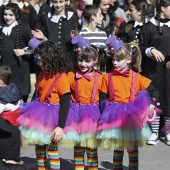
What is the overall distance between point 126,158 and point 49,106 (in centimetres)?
170

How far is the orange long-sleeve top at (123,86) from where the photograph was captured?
249 inches

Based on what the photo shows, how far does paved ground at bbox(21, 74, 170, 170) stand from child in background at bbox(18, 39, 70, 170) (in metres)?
1.06

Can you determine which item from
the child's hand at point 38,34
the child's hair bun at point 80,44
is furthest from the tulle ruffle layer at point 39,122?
the child's hand at point 38,34

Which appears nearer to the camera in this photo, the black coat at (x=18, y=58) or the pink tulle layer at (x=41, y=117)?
the pink tulle layer at (x=41, y=117)

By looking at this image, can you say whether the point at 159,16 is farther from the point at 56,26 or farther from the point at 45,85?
the point at 45,85

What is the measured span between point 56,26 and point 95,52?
252cm

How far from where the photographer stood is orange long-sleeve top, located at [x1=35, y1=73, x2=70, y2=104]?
623 centimetres

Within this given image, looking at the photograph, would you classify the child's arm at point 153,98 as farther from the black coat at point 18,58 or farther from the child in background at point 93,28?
the black coat at point 18,58

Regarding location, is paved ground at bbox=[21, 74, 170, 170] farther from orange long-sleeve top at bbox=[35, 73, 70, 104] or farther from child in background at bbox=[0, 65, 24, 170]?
orange long-sleeve top at bbox=[35, 73, 70, 104]

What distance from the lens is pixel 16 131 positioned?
6211mm

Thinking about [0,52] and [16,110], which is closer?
[16,110]

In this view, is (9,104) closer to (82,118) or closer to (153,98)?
(82,118)

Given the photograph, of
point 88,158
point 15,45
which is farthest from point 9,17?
point 88,158

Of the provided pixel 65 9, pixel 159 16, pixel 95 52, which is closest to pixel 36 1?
pixel 65 9
